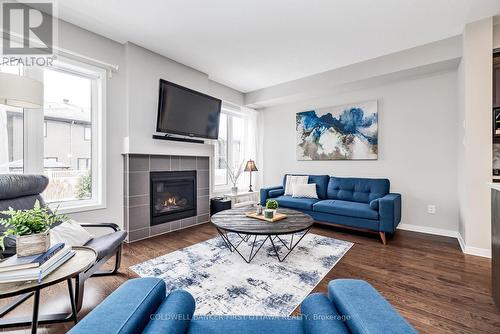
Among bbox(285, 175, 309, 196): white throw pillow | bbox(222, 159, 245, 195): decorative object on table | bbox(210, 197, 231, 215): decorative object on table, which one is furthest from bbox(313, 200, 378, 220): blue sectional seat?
bbox(222, 159, 245, 195): decorative object on table

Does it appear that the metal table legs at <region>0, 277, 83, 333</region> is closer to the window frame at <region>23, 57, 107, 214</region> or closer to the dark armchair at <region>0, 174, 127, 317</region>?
the dark armchair at <region>0, 174, 127, 317</region>

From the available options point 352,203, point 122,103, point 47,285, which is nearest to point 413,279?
point 352,203

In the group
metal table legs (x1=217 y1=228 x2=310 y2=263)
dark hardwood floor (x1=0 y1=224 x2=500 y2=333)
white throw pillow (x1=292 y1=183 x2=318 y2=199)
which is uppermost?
white throw pillow (x1=292 y1=183 x2=318 y2=199)

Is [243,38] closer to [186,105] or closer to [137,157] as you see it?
[186,105]

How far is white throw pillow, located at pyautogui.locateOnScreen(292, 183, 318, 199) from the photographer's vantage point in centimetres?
415

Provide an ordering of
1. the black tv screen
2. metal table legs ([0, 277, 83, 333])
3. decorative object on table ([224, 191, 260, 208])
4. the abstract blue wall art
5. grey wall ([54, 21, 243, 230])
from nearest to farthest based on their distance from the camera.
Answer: metal table legs ([0, 277, 83, 333]) < grey wall ([54, 21, 243, 230]) < the black tv screen < the abstract blue wall art < decorative object on table ([224, 191, 260, 208])

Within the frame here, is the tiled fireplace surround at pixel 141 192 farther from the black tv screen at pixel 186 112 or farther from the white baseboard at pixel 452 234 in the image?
the white baseboard at pixel 452 234

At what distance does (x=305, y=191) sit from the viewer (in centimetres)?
418

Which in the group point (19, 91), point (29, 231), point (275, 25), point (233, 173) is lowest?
point (29, 231)

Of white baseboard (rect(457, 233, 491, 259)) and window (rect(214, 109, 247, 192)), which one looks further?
window (rect(214, 109, 247, 192))

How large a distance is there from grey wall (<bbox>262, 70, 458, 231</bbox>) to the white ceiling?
76 centimetres

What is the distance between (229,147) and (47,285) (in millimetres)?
4020

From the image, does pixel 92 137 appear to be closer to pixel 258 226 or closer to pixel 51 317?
pixel 51 317

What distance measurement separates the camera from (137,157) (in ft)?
10.5
